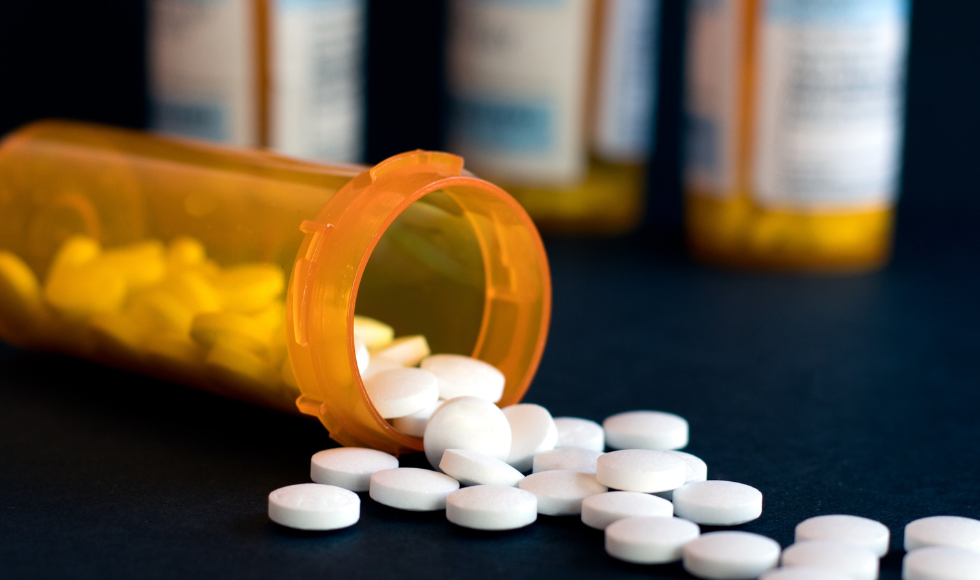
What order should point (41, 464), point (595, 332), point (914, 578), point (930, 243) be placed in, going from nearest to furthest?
point (914, 578), point (41, 464), point (595, 332), point (930, 243)

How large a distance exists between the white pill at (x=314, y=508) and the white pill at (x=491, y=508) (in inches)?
1.6

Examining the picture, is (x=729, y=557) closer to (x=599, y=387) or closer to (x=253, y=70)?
(x=599, y=387)

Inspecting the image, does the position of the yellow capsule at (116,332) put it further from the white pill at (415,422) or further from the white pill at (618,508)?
the white pill at (618,508)

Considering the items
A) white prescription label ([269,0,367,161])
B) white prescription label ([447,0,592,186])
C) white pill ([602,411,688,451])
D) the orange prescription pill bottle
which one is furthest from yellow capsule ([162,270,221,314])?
white prescription label ([447,0,592,186])

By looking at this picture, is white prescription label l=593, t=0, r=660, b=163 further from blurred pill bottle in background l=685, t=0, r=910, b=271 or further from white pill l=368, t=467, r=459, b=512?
white pill l=368, t=467, r=459, b=512

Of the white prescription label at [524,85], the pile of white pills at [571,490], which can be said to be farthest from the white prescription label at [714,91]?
the pile of white pills at [571,490]

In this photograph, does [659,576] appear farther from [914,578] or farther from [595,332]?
[595,332]

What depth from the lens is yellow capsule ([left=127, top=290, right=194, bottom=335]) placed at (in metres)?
0.59

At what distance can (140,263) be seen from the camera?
630 millimetres

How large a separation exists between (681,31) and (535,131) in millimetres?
255

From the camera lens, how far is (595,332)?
830 mm

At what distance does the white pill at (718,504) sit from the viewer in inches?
19.4

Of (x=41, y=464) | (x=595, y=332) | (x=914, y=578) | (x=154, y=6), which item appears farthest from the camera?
(x=154, y=6)

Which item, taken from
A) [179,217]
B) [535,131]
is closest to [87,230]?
[179,217]
